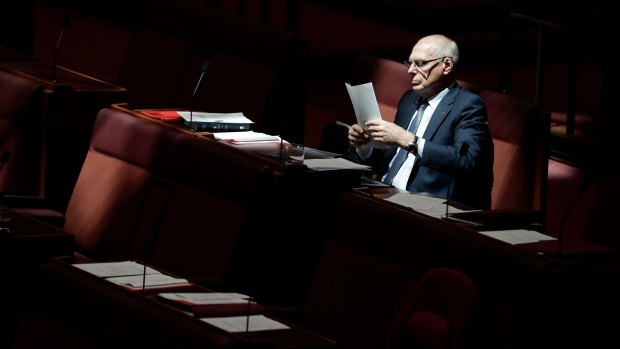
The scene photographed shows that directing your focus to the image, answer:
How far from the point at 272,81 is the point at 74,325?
8.60ft

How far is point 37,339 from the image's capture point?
120 inches

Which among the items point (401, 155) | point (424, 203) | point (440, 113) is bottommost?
point (424, 203)

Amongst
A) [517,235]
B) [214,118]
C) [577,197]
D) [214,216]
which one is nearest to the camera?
[577,197]

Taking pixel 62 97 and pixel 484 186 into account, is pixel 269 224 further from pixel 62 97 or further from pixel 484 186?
pixel 62 97

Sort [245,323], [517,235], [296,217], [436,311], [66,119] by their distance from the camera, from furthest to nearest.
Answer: [66,119] → [296,217] → [517,235] → [436,311] → [245,323]

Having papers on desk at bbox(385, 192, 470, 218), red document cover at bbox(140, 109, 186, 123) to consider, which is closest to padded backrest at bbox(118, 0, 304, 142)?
red document cover at bbox(140, 109, 186, 123)

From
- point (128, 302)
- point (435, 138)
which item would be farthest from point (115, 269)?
point (435, 138)

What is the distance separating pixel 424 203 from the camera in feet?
13.5

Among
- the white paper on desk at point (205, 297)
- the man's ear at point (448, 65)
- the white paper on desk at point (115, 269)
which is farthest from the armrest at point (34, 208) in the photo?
the man's ear at point (448, 65)

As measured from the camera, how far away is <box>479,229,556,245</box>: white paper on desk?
367 cm

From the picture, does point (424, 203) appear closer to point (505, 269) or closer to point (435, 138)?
point (435, 138)

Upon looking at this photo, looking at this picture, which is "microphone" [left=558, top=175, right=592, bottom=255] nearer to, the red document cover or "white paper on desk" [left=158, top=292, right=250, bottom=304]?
"white paper on desk" [left=158, top=292, right=250, bottom=304]

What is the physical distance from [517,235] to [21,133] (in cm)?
200

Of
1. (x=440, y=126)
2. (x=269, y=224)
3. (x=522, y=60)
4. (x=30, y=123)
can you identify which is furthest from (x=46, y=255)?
(x=522, y=60)
